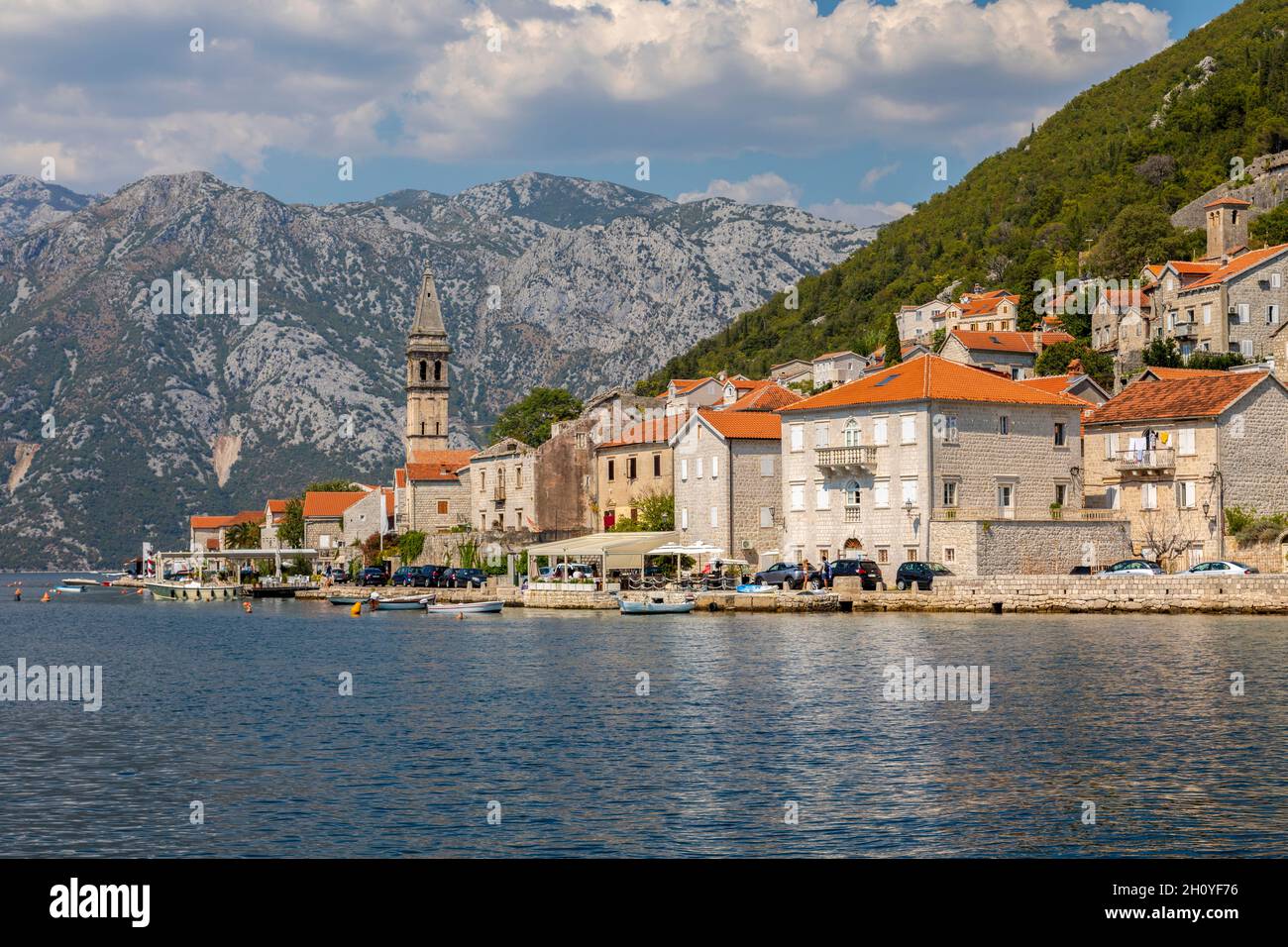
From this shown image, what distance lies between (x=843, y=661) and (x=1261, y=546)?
3145 cm

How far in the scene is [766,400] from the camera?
298 feet

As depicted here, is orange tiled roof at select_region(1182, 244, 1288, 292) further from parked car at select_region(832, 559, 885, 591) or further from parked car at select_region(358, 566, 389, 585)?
parked car at select_region(358, 566, 389, 585)

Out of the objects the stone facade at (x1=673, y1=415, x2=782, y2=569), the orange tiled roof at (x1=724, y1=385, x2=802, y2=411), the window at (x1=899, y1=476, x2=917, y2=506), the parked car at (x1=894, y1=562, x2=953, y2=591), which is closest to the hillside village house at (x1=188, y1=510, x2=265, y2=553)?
the orange tiled roof at (x1=724, y1=385, x2=802, y2=411)

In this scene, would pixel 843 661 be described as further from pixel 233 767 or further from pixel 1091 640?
pixel 233 767

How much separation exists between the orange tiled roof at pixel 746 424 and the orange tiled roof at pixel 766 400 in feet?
10.1

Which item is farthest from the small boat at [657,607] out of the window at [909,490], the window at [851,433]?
the window at [909,490]

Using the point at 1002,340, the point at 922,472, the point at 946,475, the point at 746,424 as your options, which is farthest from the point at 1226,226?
the point at 922,472

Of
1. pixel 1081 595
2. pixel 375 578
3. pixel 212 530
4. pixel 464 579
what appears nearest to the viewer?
pixel 1081 595

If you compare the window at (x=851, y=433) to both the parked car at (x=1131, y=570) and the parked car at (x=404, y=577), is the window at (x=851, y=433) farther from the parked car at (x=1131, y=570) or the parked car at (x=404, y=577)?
the parked car at (x=404, y=577)

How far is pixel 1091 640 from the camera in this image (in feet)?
161

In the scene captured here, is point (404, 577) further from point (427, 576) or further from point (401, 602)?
point (401, 602)

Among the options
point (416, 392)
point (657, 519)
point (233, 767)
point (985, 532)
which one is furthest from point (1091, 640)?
point (416, 392)

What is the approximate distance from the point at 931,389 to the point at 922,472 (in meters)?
4.31

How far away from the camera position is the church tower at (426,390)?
505 feet
